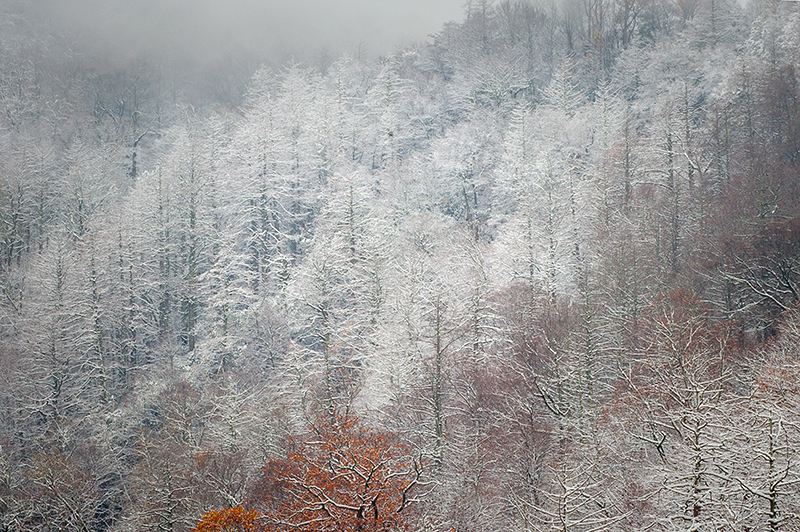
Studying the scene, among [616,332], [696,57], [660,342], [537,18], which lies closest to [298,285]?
[616,332]

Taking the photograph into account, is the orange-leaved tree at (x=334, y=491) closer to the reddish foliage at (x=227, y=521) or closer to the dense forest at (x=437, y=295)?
the reddish foliage at (x=227, y=521)

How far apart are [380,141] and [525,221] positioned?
19.2 meters

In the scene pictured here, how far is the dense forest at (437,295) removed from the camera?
17672 mm

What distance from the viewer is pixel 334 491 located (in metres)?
18.0

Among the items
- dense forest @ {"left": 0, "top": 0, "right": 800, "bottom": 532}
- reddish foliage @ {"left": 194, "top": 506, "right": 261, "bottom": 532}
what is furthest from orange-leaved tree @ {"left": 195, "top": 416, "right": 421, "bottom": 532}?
dense forest @ {"left": 0, "top": 0, "right": 800, "bottom": 532}

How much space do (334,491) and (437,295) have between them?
11.1 m

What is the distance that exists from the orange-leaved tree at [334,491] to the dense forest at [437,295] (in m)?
0.15

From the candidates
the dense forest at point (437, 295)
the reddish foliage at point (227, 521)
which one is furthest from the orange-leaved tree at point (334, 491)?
the dense forest at point (437, 295)

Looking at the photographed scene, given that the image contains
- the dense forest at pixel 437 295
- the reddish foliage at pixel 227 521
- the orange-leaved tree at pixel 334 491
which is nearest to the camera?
the orange-leaved tree at pixel 334 491

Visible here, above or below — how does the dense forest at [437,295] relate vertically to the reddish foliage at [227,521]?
above

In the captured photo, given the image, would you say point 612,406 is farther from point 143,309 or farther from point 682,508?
point 143,309

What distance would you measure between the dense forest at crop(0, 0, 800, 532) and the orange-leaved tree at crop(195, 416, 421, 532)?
15cm

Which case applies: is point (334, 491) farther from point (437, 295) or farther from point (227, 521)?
point (437, 295)

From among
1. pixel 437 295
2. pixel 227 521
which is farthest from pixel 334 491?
pixel 437 295
